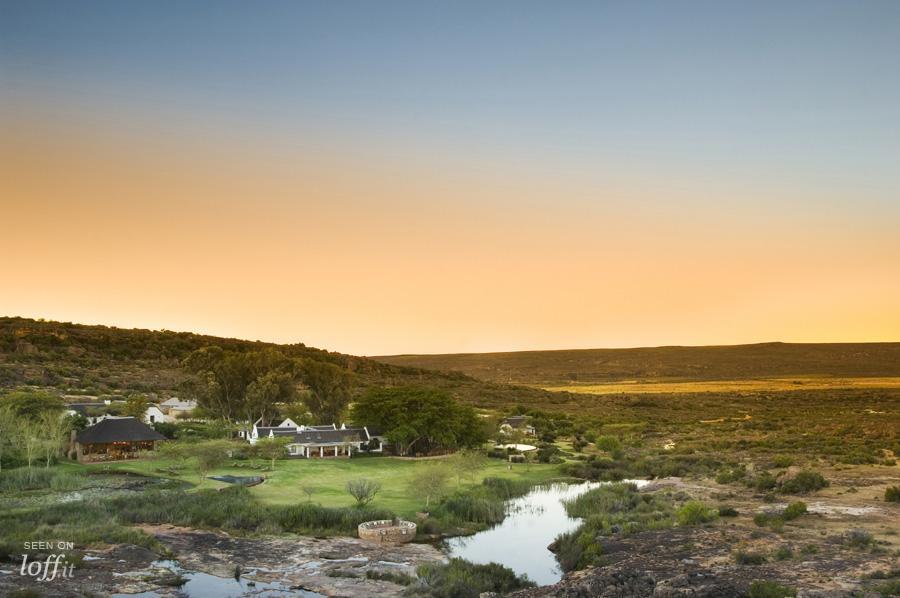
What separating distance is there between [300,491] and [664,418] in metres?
67.7

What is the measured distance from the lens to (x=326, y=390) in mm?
75375

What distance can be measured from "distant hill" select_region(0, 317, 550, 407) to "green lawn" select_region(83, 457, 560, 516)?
49317 mm

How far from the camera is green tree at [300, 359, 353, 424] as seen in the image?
7400cm

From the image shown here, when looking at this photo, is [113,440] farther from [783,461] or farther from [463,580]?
[783,461]

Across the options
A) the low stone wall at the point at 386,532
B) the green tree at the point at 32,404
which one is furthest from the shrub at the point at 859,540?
the green tree at the point at 32,404

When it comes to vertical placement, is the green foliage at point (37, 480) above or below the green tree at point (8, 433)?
below

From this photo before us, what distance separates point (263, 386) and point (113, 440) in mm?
21869

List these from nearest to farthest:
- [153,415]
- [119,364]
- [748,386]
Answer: [153,415], [119,364], [748,386]

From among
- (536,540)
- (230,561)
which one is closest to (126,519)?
(230,561)

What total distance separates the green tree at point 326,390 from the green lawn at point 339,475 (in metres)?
23.8

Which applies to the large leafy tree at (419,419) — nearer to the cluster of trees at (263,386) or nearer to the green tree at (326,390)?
the cluster of trees at (263,386)

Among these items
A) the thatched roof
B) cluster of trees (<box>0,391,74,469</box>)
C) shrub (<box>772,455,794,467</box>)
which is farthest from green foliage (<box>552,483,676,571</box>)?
cluster of trees (<box>0,391,74,469</box>)

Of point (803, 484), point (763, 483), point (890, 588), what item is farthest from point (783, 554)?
point (763, 483)

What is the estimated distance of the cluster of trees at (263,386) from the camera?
227 feet
